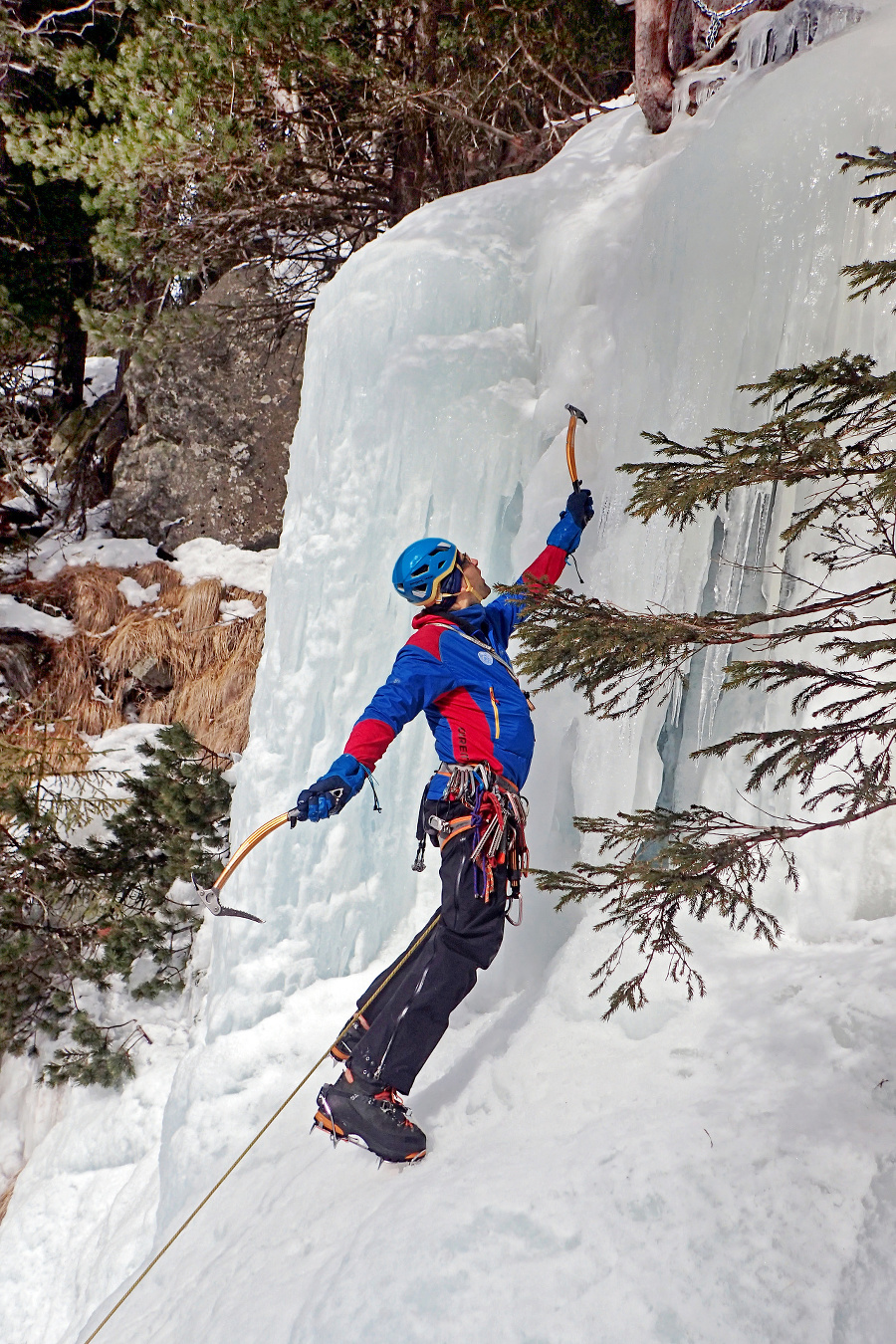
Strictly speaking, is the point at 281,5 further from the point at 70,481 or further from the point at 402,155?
the point at 70,481

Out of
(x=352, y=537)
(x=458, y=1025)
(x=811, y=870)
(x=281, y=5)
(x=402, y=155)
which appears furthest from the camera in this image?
(x=402, y=155)

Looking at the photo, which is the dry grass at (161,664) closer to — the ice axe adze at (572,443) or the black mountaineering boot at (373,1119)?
the ice axe adze at (572,443)

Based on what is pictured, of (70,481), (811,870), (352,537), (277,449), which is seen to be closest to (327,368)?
(352,537)

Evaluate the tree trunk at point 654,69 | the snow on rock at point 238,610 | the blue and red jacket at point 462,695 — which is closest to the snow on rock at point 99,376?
the snow on rock at point 238,610

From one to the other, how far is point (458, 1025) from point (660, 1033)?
2.90 feet

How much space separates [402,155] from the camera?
6176mm

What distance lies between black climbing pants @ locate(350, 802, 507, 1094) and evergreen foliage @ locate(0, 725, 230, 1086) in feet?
9.07

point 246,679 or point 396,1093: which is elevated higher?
point 246,679

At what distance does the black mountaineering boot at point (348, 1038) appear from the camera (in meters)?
2.54

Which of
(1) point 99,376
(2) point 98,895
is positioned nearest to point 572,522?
(2) point 98,895

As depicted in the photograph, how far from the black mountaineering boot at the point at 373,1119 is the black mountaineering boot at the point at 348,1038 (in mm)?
60

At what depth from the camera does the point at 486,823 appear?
246 centimetres

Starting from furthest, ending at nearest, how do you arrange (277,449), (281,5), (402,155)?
(277,449) → (402,155) → (281,5)

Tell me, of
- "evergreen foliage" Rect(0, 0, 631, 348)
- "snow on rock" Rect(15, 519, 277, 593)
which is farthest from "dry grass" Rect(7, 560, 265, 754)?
"evergreen foliage" Rect(0, 0, 631, 348)
